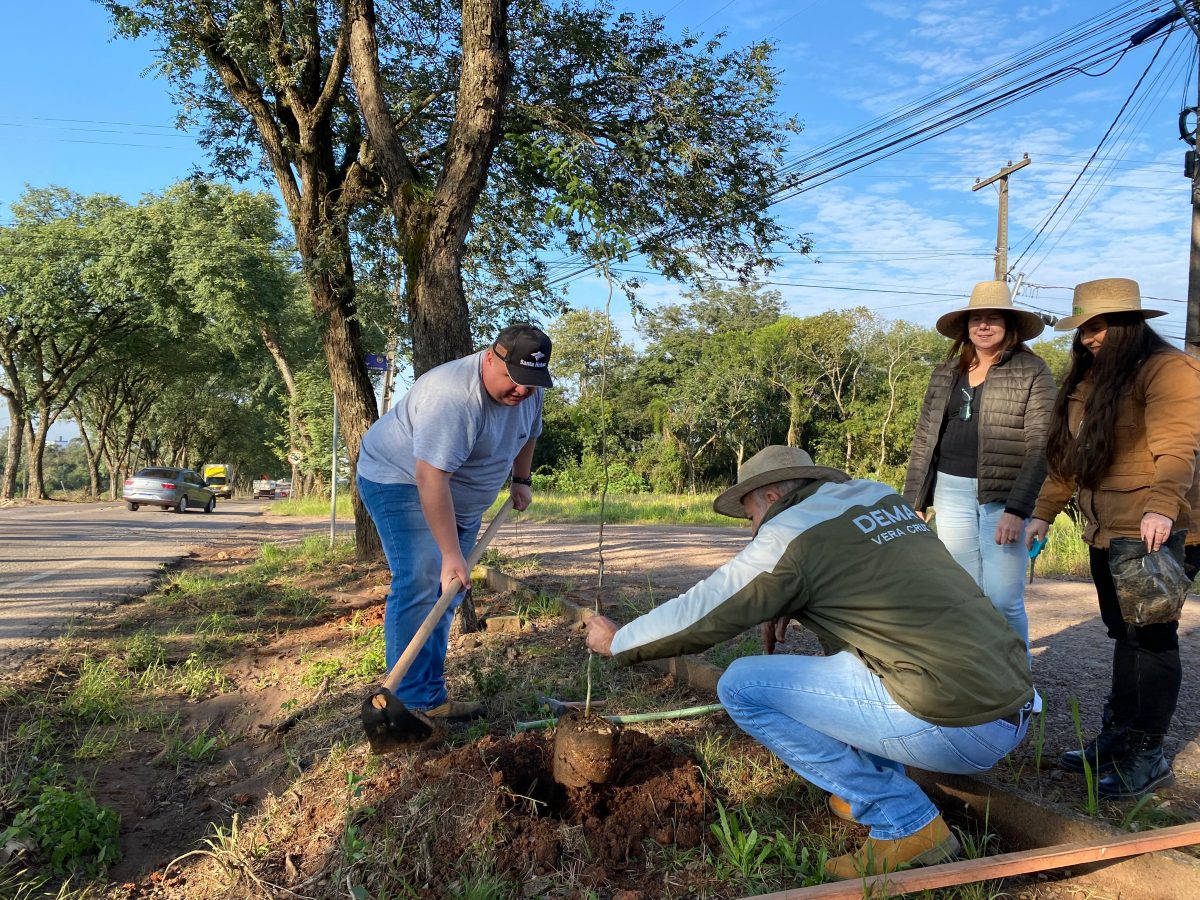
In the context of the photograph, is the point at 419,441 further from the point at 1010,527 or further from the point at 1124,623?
the point at 1124,623

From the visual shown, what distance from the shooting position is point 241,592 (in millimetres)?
7273

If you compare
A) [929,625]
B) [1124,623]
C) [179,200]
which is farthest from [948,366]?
[179,200]

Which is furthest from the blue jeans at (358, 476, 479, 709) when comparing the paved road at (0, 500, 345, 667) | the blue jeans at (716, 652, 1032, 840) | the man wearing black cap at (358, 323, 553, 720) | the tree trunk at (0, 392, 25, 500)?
the tree trunk at (0, 392, 25, 500)

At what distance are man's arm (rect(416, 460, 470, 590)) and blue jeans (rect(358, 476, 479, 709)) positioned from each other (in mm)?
255

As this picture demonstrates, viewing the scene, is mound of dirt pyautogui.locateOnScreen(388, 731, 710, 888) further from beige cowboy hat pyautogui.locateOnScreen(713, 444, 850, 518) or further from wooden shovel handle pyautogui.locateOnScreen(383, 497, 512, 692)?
beige cowboy hat pyautogui.locateOnScreen(713, 444, 850, 518)

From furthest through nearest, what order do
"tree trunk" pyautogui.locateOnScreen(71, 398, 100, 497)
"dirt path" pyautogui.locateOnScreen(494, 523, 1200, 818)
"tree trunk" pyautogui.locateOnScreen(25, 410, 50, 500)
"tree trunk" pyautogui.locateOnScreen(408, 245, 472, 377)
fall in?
1. "tree trunk" pyautogui.locateOnScreen(71, 398, 100, 497)
2. "tree trunk" pyautogui.locateOnScreen(25, 410, 50, 500)
3. "tree trunk" pyautogui.locateOnScreen(408, 245, 472, 377)
4. "dirt path" pyautogui.locateOnScreen(494, 523, 1200, 818)

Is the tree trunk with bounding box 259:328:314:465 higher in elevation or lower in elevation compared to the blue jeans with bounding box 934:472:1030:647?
higher

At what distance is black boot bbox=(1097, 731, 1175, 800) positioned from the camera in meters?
2.76

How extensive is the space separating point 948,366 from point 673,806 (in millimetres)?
2422

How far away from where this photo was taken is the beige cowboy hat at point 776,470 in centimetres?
248

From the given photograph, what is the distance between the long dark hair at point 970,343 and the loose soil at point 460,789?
1.66 m

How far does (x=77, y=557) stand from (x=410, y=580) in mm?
9346

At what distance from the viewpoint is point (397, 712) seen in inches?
120

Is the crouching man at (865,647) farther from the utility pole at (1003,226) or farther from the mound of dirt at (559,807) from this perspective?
the utility pole at (1003,226)
